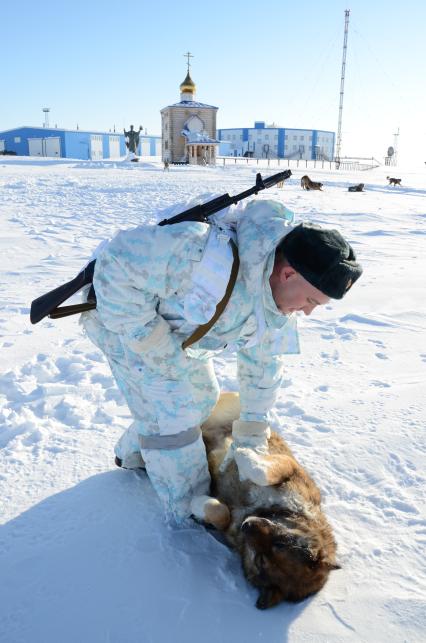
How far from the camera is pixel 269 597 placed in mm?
1888

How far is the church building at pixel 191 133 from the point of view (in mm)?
33219

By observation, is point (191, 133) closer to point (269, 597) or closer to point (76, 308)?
point (76, 308)

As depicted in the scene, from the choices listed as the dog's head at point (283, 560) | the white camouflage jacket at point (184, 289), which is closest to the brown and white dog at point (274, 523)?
the dog's head at point (283, 560)

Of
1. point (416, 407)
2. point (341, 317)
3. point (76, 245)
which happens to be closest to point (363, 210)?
point (76, 245)

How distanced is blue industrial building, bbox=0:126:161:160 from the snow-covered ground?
43177mm

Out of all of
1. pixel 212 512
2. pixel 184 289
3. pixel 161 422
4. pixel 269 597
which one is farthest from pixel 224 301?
pixel 269 597

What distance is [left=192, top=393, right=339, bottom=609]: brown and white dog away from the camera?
1926mm

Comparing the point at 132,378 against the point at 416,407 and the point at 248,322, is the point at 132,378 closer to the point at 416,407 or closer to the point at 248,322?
the point at 248,322

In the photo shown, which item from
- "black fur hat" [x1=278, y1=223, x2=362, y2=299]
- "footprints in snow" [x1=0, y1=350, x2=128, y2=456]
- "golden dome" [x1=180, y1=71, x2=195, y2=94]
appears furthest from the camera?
"golden dome" [x1=180, y1=71, x2=195, y2=94]

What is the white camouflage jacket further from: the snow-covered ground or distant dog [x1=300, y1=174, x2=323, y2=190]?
distant dog [x1=300, y1=174, x2=323, y2=190]

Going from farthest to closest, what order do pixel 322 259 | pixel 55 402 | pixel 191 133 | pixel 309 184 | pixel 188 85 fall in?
pixel 188 85, pixel 191 133, pixel 309 184, pixel 55 402, pixel 322 259

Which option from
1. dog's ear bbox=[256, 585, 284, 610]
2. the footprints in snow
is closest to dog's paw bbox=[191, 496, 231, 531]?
dog's ear bbox=[256, 585, 284, 610]

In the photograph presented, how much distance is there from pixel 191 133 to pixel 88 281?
33336 mm

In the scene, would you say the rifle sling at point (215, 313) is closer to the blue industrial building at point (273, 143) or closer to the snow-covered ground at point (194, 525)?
the snow-covered ground at point (194, 525)
